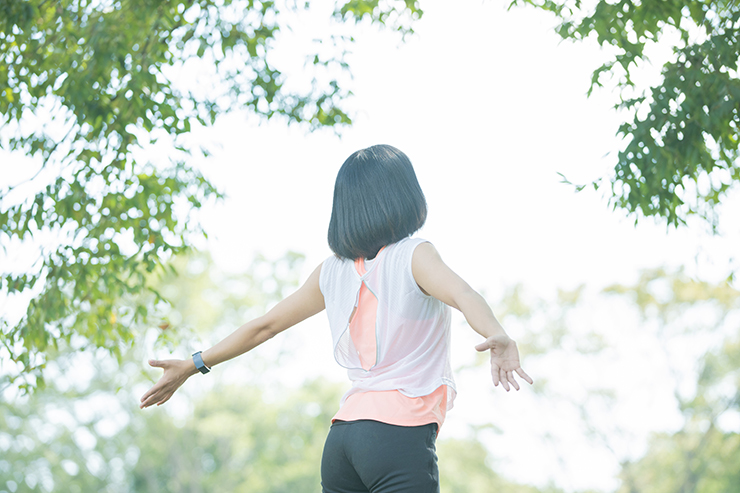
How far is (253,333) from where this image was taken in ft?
7.30

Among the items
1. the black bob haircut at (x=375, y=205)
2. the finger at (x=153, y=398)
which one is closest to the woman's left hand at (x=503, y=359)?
the black bob haircut at (x=375, y=205)

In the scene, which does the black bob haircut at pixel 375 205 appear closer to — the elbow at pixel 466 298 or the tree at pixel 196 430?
the elbow at pixel 466 298

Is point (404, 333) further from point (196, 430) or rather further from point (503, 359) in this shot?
point (196, 430)

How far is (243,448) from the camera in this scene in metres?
21.2

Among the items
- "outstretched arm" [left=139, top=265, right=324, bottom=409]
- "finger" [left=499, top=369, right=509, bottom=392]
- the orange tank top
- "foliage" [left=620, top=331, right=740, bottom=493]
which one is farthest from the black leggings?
"foliage" [left=620, top=331, right=740, bottom=493]

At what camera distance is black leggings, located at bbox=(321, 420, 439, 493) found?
1.69 m

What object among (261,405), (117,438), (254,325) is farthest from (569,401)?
(254,325)

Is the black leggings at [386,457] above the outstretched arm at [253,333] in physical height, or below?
below

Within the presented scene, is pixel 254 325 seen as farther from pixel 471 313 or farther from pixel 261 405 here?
pixel 261 405

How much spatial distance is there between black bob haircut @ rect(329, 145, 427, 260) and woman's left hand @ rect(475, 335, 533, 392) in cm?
52

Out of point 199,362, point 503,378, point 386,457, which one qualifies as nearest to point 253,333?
point 199,362

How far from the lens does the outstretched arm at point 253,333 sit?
2.18 metres

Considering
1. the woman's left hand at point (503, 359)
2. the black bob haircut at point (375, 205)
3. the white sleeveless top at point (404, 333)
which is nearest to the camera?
the woman's left hand at point (503, 359)

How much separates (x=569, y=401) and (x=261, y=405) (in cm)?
957
